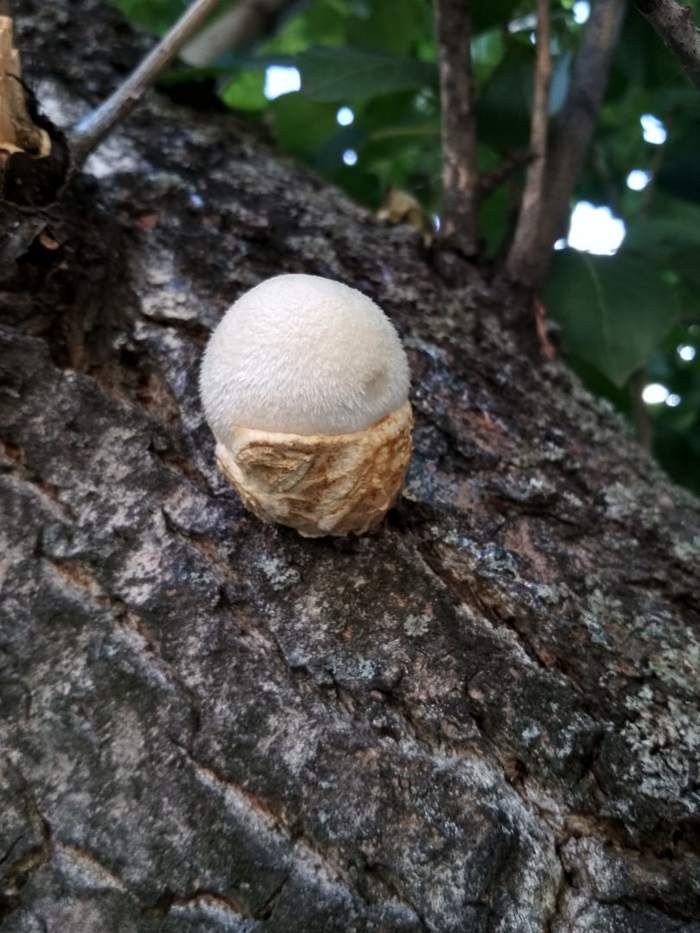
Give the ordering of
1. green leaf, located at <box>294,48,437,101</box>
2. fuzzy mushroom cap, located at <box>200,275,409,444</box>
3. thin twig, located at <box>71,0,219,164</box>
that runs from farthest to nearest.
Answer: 1. green leaf, located at <box>294,48,437,101</box>
2. thin twig, located at <box>71,0,219,164</box>
3. fuzzy mushroom cap, located at <box>200,275,409,444</box>

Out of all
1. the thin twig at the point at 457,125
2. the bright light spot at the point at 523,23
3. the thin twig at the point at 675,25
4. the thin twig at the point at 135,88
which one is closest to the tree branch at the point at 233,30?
Answer: the bright light spot at the point at 523,23

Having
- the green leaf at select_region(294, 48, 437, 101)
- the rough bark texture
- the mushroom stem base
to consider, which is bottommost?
the rough bark texture

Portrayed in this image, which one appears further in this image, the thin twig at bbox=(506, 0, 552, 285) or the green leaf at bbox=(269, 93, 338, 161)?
the green leaf at bbox=(269, 93, 338, 161)

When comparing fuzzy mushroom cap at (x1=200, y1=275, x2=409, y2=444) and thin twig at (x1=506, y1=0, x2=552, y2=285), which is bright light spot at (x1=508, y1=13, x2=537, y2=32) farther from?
fuzzy mushroom cap at (x1=200, y1=275, x2=409, y2=444)

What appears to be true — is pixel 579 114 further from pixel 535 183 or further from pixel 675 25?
pixel 675 25

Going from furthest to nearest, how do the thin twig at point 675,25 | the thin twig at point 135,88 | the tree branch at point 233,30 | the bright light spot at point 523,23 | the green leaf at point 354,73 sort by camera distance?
the tree branch at point 233,30, the bright light spot at point 523,23, the green leaf at point 354,73, the thin twig at point 135,88, the thin twig at point 675,25

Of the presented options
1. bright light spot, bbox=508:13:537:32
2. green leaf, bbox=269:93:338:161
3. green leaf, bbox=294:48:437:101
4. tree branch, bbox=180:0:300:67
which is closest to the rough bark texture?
green leaf, bbox=294:48:437:101

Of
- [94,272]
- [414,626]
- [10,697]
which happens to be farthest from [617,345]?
[10,697]

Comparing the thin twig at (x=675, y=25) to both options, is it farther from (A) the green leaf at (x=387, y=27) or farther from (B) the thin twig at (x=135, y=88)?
(A) the green leaf at (x=387, y=27)
